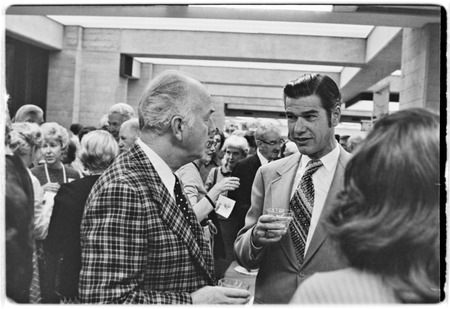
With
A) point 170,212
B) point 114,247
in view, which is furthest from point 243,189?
point 114,247

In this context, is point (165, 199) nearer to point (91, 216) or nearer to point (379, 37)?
point (91, 216)

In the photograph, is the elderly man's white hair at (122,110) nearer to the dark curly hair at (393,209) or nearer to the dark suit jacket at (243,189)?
the dark suit jacket at (243,189)

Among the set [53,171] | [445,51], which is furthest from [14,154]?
[445,51]

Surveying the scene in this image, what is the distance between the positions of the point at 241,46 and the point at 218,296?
6.35 ft

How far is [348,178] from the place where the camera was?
93cm

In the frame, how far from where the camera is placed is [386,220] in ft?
2.90

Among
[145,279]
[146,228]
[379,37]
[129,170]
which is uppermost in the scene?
[379,37]

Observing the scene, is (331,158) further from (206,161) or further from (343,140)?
(206,161)

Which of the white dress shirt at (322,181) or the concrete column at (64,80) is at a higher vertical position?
the concrete column at (64,80)

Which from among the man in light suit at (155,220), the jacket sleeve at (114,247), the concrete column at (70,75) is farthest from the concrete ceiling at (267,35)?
the jacket sleeve at (114,247)

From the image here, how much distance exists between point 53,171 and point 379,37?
1.79 meters

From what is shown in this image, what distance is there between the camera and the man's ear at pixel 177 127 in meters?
1.16

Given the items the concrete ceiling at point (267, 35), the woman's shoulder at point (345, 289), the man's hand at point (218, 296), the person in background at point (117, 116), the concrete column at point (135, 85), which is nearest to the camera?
the woman's shoulder at point (345, 289)

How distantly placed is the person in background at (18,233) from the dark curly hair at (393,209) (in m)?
0.72
